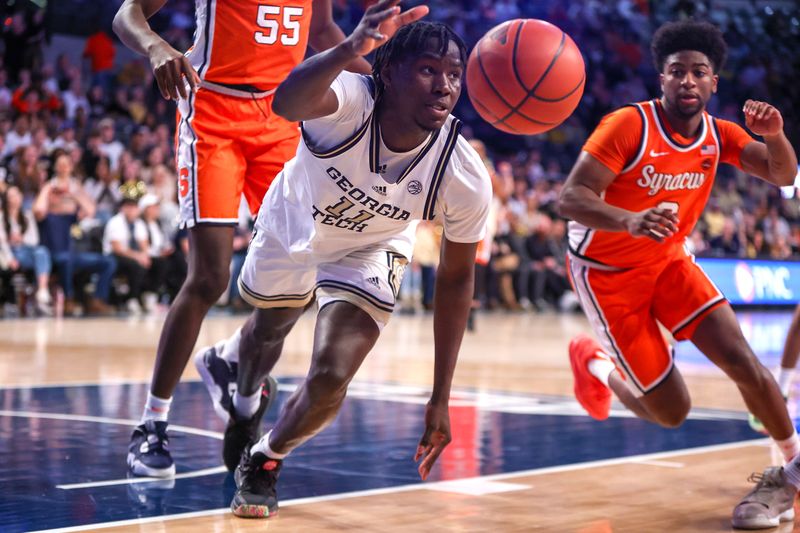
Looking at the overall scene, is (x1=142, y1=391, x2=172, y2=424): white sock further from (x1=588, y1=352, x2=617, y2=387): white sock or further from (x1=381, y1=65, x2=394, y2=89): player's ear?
(x1=588, y1=352, x2=617, y2=387): white sock

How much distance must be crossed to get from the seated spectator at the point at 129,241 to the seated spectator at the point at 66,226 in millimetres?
141

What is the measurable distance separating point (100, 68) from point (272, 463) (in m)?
13.5

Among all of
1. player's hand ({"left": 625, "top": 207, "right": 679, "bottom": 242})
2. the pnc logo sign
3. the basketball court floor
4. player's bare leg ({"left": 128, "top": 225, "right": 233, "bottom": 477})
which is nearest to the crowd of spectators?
the pnc logo sign

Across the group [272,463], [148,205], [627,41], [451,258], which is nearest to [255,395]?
[272,463]

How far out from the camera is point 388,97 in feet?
11.5

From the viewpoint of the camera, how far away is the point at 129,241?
1320 cm

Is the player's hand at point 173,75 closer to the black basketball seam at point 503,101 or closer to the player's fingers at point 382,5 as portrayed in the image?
the player's fingers at point 382,5

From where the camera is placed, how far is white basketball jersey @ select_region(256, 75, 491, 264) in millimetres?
3580

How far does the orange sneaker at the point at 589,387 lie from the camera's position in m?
5.35

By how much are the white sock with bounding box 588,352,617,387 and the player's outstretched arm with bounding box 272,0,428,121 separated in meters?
2.41

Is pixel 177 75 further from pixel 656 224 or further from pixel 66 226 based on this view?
pixel 66 226

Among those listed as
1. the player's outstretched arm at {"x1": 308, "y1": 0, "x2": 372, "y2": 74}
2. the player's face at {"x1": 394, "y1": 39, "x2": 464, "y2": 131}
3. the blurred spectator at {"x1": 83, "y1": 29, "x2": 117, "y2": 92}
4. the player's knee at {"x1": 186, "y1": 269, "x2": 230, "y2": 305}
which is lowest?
the player's knee at {"x1": 186, "y1": 269, "x2": 230, "y2": 305}

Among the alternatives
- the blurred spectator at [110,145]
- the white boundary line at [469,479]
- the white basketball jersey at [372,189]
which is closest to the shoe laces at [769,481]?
the white boundary line at [469,479]

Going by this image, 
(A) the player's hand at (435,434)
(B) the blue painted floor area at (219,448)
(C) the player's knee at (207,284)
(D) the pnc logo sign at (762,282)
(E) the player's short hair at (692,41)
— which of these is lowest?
(D) the pnc logo sign at (762,282)
